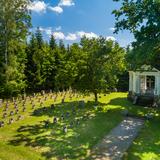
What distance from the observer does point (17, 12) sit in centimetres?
3422

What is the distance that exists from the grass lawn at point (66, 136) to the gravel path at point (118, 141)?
1.38 ft

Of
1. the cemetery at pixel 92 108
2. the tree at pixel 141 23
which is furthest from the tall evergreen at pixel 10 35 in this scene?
the tree at pixel 141 23

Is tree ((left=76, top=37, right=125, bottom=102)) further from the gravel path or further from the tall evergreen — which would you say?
the tall evergreen

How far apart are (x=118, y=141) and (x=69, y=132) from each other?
3.59 meters

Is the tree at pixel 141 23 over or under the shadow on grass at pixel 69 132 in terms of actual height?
over

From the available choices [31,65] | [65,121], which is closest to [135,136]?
[65,121]

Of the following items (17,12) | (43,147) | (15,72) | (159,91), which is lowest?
(43,147)

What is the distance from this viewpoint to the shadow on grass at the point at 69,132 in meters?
16.2

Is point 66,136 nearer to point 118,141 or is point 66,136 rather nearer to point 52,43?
point 118,141

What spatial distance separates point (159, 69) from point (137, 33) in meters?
9.56

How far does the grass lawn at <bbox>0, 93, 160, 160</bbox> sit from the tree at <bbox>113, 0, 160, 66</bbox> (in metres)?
6.44

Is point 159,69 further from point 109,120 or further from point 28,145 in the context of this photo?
point 28,145

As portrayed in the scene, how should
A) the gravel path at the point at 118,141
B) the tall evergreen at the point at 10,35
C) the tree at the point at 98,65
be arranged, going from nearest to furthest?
1. the gravel path at the point at 118,141
2. the tree at the point at 98,65
3. the tall evergreen at the point at 10,35

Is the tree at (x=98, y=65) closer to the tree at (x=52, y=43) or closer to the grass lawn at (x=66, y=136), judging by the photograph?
the grass lawn at (x=66, y=136)
